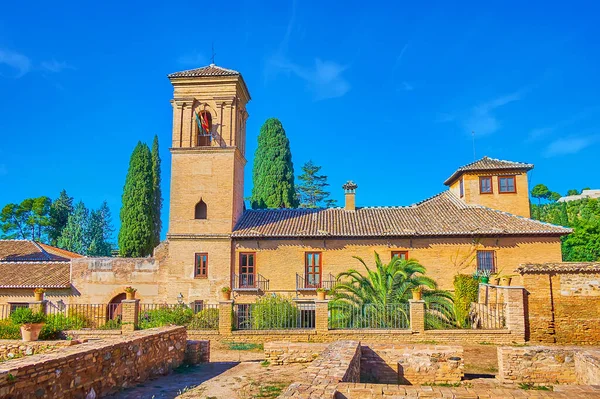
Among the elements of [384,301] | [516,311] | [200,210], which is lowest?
[516,311]

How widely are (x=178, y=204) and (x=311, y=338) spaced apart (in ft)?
38.0

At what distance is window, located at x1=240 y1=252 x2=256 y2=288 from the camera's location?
23.1 m

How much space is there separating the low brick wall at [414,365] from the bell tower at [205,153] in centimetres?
1505

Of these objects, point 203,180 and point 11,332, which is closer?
point 11,332

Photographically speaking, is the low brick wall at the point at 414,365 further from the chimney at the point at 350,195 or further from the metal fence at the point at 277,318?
the chimney at the point at 350,195

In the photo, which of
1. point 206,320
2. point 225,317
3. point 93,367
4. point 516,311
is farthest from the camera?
point 206,320

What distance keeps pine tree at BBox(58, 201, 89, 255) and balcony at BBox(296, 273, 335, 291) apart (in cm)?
2826

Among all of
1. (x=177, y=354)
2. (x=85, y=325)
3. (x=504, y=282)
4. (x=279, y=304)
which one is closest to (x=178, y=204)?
(x=85, y=325)

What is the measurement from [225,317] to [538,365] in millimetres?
9891

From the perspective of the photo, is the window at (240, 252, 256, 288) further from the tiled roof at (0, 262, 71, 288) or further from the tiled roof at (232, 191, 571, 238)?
the tiled roof at (0, 262, 71, 288)

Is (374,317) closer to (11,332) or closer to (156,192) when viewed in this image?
(11,332)

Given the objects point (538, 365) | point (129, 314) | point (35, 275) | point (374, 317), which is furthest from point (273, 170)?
point (538, 365)

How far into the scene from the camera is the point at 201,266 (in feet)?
76.7

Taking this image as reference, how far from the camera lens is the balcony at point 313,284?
2270cm
